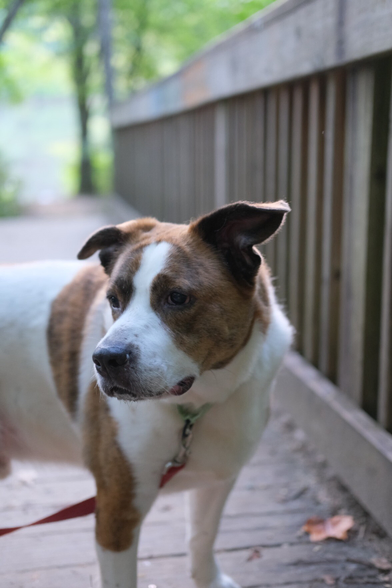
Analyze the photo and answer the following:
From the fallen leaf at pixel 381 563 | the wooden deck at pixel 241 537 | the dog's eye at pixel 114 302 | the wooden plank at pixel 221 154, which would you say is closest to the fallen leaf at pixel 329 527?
the wooden deck at pixel 241 537

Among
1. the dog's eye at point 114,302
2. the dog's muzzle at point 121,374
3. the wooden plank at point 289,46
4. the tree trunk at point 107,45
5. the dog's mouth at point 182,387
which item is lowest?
the dog's mouth at point 182,387

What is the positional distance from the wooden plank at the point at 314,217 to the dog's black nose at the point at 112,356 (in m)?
1.95

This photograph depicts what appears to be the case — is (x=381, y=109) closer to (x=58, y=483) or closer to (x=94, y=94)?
(x=58, y=483)

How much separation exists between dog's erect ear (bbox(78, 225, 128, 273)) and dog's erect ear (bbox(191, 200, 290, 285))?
0.99ft

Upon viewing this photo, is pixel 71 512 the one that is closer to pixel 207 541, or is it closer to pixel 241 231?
pixel 207 541

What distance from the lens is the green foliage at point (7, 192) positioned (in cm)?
1492

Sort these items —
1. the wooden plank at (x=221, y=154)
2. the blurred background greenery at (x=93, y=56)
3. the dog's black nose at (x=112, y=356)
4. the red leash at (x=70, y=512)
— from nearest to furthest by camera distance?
the dog's black nose at (x=112, y=356) → the red leash at (x=70, y=512) → the wooden plank at (x=221, y=154) → the blurred background greenery at (x=93, y=56)

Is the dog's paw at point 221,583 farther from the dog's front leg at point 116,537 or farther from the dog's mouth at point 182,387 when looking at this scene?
the dog's mouth at point 182,387

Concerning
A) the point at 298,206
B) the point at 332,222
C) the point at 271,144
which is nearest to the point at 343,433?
the point at 332,222

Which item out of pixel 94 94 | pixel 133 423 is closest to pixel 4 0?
pixel 133 423

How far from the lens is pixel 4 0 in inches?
171

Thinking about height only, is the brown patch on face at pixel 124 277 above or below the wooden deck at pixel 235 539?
above

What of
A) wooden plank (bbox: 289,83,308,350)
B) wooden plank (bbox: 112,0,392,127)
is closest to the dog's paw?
wooden plank (bbox: 289,83,308,350)

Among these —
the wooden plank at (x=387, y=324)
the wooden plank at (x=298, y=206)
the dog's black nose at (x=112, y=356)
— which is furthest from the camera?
the wooden plank at (x=298, y=206)
